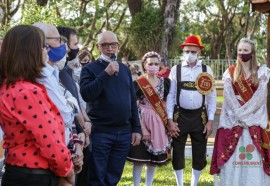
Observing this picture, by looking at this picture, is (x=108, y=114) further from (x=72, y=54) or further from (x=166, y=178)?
(x=166, y=178)

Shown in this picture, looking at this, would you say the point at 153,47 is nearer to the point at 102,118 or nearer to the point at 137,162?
the point at 137,162

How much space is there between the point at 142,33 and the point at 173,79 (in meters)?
12.2

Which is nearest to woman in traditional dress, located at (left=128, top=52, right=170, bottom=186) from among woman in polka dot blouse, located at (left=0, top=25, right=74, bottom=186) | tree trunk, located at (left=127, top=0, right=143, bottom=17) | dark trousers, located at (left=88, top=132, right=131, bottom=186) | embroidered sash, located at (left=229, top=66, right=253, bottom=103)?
embroidered sash, located at (left=229, top=66, right=253, bottom=103)

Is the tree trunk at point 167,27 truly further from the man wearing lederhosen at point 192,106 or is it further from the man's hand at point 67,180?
the man's hand at point 67,180

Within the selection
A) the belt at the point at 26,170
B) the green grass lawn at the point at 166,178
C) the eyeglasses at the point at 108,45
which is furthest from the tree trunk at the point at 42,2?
the belt at the point at 26,170

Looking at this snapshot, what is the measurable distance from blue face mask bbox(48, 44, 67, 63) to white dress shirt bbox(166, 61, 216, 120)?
3.08m

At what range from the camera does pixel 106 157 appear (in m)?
6.30

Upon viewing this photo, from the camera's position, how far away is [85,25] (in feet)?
95.7

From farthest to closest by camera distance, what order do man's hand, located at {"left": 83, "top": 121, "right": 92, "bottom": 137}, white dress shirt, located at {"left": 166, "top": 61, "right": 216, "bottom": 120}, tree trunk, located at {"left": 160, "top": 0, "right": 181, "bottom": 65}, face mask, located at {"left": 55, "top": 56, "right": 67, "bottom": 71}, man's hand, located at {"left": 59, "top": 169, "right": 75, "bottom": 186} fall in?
1. tree trunk, located at {"left": 160, "top": 0, "right": 181, "bottom": 65}
2. white dress shirt, located at {"left": 166, "top": 61, "right": 216, "bottom": 120}
3. man's hand, located at {"left": 83, "top": 121, "right": 92, "bottom": 137}
4. face mask, located at {"left": 55, "top": 56, "right": 67, "bottom": 71}
5. man's hand, located at {"left": 59, "top": 169, "right": 75, "bottom": 186}

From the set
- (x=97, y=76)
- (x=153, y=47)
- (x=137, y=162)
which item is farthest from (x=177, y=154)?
(x=153, y=47)

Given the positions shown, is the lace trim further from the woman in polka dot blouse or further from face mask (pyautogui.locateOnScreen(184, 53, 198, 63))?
the woman in polka dot blouse

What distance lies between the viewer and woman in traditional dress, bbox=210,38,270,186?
7.44 metres

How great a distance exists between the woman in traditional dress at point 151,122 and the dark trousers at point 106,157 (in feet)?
3.90

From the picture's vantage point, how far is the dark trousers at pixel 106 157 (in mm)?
6227
